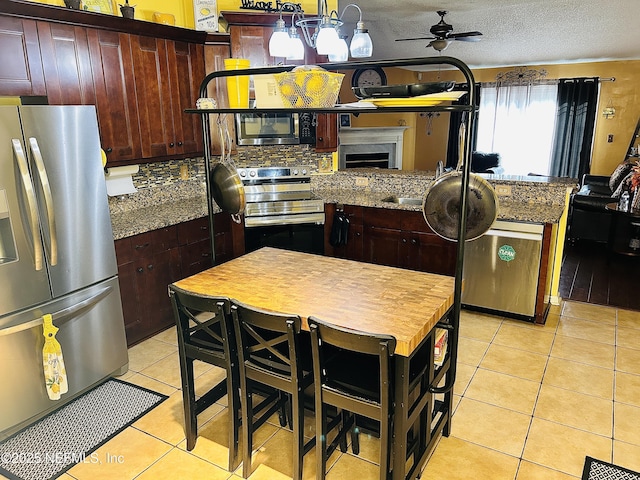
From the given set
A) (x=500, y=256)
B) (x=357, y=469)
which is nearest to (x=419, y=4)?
(x=500, y=256)

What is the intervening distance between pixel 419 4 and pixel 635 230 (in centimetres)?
334

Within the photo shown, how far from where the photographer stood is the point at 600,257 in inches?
207

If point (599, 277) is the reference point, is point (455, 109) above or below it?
above

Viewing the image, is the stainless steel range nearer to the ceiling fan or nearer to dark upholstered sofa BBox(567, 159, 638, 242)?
the ceiling fan

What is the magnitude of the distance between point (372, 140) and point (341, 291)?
642 cm

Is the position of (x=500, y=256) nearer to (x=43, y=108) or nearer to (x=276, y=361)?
(x=276, y=361)

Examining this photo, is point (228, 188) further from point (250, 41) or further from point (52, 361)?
point (250, 41)

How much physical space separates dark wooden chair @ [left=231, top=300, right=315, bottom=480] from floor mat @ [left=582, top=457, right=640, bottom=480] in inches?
48.8

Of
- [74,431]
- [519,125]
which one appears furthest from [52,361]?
[519,125]

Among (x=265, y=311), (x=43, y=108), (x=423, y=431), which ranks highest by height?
(x=43, y=108)

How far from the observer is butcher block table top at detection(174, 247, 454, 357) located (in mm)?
1788

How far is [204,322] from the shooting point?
2064 mm

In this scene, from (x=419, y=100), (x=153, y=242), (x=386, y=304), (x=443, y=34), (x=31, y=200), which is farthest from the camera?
(x=443, y=34)

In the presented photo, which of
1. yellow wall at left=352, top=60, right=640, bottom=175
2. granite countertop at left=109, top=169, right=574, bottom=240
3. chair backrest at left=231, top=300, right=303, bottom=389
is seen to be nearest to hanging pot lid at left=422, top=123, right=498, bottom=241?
chair backrest at left=231, top=300, right=303, bottom=389
